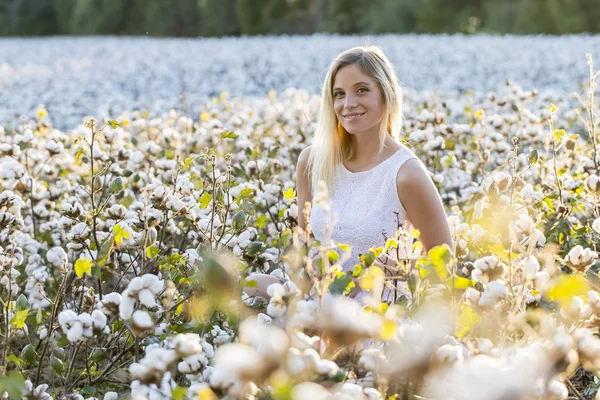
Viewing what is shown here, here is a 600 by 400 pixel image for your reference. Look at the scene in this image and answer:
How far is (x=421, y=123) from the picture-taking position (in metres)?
4.40

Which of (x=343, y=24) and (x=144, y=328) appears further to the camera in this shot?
(x=343, y=24)

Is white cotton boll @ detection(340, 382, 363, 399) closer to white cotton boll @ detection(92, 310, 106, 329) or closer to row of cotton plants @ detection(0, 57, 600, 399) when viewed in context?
row of cotton plants @ detection(0, 57, 600, 399)

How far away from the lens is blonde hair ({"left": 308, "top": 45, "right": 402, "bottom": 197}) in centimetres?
297

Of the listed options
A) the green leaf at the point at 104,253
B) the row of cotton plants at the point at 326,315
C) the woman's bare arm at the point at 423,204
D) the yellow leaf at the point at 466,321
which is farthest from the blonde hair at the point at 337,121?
the yellow leaf at the point at 466,321

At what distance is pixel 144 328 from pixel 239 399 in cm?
27

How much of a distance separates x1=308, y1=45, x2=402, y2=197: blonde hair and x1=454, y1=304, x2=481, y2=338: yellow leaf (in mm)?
1343

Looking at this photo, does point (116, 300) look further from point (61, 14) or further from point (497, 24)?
point (61, 14)

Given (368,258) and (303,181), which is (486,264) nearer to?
(368,258)

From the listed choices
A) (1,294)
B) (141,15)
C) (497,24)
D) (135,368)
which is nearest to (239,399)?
(135,368)

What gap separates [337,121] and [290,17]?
31.6 meters

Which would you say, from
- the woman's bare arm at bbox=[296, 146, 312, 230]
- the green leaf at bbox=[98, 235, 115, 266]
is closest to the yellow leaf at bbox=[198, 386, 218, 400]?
the green leaf at bbox=[98, 235, 115, 266]

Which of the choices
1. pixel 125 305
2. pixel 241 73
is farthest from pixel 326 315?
pixel 241 73

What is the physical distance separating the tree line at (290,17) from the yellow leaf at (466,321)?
22389 mm

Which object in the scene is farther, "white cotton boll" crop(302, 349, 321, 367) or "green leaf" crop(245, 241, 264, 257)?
"green leaf" crop(245, 241, 264, 257)
